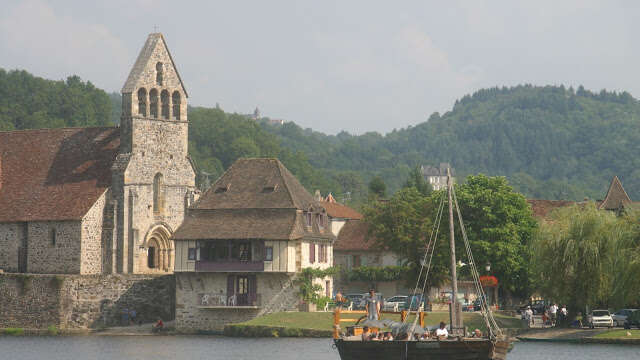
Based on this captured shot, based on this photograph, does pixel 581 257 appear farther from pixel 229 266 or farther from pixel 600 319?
pixel 229 266

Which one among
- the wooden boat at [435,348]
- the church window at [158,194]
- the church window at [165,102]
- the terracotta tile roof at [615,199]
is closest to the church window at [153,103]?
the church window at [165,102]

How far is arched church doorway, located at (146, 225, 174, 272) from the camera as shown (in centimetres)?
8362

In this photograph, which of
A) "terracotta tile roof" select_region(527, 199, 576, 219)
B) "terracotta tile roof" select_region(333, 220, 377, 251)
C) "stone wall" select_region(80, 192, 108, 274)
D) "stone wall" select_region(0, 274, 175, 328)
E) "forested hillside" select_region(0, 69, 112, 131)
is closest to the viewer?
"stone wall" select_region(0, 274, 175, 328)

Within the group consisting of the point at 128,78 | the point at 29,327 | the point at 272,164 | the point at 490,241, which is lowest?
the point at 29,327

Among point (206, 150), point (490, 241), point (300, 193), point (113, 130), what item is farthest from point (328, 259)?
point (206, 150)

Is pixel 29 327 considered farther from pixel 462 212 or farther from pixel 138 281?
pixel 462 212

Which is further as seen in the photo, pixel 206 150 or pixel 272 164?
pixel 206 150

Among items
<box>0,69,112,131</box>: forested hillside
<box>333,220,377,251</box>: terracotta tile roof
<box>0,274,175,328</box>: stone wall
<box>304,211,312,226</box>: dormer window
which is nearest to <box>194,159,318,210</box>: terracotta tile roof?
<box>304,211,312,226</box>: dormer window

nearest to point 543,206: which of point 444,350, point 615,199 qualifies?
point 615,199

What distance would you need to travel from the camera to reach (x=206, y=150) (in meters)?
195

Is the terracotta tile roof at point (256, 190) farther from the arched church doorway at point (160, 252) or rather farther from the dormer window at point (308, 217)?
the arched church doorway at point (160, 252)

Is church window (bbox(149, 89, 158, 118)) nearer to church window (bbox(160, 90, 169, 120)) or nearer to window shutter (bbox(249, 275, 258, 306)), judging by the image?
church window (bbox(160, 90, 169, 120))

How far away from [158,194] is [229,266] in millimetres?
10807

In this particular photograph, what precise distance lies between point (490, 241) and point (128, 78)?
28226mm
